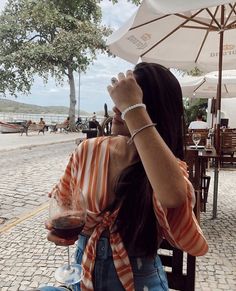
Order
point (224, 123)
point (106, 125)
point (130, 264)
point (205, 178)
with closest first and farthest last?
1. point (130, 264)
2. point (106, 125)
3. point (205, 178)
4. point (224, 123)

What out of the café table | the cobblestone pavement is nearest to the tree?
the cobblestone pavement

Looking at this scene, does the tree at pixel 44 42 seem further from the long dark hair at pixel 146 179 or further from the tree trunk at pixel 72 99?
the long dark hair at pixel 146 179

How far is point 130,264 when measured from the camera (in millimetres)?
1133

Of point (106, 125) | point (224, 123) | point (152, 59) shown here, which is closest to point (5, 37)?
point (224, 123)

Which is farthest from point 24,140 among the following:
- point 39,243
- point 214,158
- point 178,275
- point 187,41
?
point 178,275

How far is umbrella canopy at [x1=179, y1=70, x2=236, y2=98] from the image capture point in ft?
26.9

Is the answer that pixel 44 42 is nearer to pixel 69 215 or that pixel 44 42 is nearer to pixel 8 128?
pixel 8 128

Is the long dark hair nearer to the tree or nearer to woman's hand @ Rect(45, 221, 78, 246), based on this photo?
woman's hand @ Rect(45, 221, 78, 246)

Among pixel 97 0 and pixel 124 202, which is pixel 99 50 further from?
pixel 124 202

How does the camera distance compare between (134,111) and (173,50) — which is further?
(173,50)

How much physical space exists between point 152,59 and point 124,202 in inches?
195

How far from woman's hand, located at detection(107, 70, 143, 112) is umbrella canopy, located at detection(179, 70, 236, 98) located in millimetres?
7489

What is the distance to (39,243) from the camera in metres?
3.69

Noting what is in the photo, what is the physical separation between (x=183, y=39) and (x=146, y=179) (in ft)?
16.3
